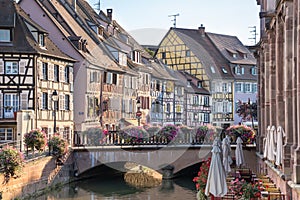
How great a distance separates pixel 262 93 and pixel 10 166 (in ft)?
35.7

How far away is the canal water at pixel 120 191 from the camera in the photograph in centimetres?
2642

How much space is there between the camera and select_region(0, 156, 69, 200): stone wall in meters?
22.3

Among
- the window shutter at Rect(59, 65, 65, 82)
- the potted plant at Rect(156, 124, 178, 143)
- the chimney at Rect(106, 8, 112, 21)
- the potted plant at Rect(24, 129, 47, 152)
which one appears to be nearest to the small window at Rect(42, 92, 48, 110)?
the window shutter at Rect(59, 65, 65, 82)

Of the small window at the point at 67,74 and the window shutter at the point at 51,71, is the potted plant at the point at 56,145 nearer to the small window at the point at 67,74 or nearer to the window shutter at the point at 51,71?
the window shutter at the point at 51,71

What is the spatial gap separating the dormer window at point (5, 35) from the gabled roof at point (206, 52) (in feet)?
94.2

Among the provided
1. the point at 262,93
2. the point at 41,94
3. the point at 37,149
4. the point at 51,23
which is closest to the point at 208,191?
the point at 262,93

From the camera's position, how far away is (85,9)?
4809 cm

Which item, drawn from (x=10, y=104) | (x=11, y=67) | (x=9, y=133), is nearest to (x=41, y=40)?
(x=11, y=67)

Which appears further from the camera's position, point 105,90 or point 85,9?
point 85,9

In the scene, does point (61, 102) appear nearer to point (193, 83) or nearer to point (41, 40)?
point (41, 40)

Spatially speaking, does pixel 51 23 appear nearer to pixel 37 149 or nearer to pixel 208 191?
pixel 37 149

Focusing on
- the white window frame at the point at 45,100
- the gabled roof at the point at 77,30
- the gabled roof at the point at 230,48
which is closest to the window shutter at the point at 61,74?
the white window frame at the point at 45,100

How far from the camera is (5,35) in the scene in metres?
32.8

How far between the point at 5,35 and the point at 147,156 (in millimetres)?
9923
